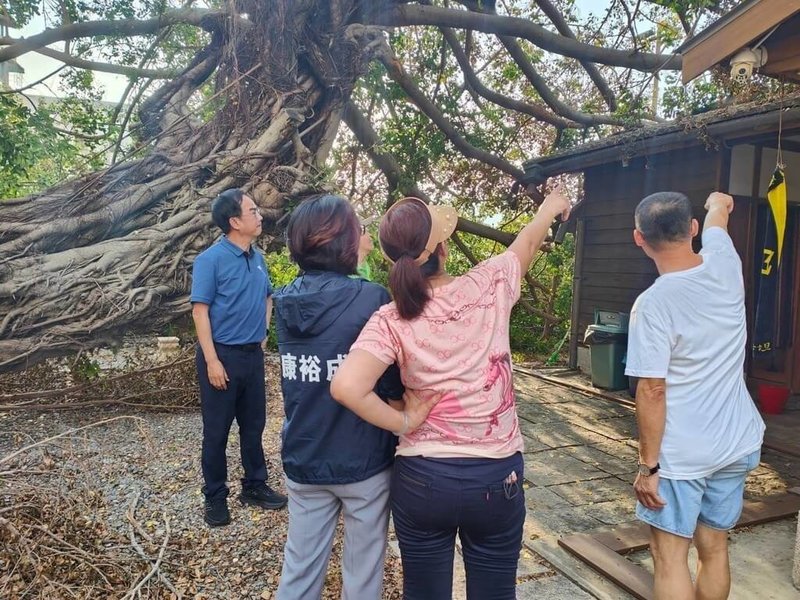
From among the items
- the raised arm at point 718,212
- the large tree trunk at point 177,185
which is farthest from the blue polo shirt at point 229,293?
the raised arm at point 718,212

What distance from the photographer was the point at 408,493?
5.33ft

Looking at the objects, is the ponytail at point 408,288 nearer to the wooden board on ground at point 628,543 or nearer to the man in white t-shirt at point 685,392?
the man in white t-shirt at point 685,392

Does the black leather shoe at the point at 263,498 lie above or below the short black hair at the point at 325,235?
below

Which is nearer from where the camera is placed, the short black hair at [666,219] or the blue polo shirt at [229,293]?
the short black hair at [666,219]

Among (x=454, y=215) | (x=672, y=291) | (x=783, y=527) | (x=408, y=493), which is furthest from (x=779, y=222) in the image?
(x=408, y=493)

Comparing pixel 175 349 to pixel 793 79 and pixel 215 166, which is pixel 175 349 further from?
pixel 793 79

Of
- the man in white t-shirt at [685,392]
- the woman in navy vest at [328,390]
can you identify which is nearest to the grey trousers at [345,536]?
the woman in navy vest at [328,390]

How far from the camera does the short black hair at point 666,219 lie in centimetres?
192

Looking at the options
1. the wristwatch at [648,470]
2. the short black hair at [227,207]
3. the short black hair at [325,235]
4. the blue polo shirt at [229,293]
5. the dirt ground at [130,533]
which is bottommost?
the dirt ground at [130,533]

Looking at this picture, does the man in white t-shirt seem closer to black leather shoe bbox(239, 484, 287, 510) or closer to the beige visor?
the beige visor

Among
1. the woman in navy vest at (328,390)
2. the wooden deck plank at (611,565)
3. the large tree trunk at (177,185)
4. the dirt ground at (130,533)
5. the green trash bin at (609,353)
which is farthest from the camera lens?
the green trash bin at (609,353)

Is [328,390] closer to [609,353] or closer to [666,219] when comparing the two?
[666,219]

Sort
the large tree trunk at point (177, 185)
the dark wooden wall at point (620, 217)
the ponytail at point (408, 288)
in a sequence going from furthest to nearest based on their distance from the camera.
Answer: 1. the dark wooden wall at point (620, 217)
2. the large tree trunk at point (177, 185)
3. the ponytail at point (408, 288)

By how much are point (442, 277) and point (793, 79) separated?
2.94 metres
